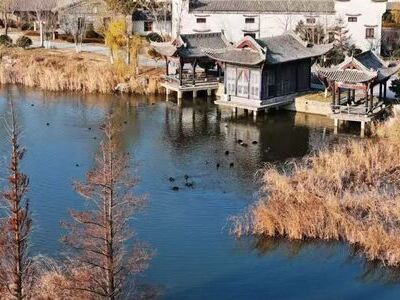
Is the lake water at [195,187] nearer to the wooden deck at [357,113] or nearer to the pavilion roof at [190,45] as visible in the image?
the wooden deck at [357,113]

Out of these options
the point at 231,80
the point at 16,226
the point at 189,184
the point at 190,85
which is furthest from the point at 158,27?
the point at 16,226

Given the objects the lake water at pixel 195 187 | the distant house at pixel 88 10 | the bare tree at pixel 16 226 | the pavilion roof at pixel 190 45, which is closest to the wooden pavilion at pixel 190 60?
the pavilion roof at pixel 190 45

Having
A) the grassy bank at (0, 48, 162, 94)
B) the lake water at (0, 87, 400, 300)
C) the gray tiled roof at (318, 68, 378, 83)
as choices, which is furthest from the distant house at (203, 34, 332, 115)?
the grassy bank at (0, 48, 162, 94)

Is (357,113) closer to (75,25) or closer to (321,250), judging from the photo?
(321,250)

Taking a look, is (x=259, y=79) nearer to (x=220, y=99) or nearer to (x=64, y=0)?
(x=220, y=99)

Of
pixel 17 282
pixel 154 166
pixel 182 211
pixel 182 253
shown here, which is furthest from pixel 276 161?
pixel 17 282

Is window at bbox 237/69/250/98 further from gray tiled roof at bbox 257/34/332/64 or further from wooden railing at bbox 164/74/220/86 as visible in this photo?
wooden railing at bbox 164/74/220/86
